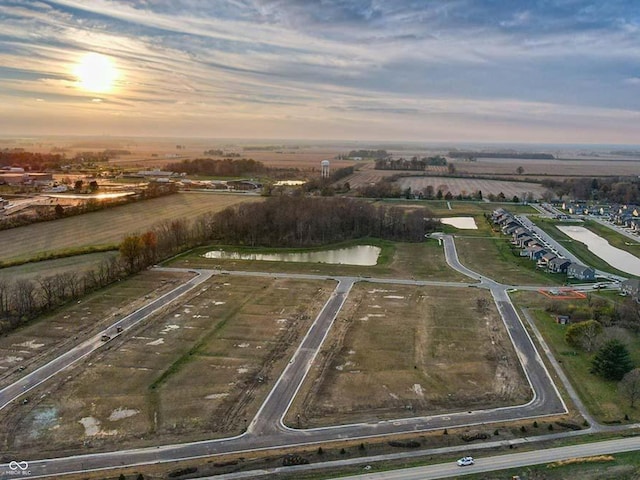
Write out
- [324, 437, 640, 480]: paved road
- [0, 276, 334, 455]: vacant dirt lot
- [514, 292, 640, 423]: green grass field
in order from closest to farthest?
[324, 437, 640, 480]: paved road → [0, 276, 334, 455]: vacant dirt lot → [514, 292, 640, 423]: green grass field

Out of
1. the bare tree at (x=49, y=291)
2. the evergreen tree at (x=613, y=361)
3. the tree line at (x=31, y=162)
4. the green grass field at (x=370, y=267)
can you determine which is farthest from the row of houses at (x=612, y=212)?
the tree line at (x=31, y=162)

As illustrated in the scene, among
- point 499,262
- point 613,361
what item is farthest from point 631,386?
point 499,262

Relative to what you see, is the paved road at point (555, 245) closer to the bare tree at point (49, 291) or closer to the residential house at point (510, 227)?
the residential house at point (510, 227)

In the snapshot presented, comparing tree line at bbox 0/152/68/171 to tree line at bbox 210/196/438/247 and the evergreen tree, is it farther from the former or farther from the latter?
the evergreen tree

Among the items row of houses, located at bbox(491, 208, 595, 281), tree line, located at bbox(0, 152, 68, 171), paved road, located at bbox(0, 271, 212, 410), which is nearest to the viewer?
paved road, located at bbox(0, 271, 212, 410)

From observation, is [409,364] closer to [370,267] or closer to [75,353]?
[75,353]

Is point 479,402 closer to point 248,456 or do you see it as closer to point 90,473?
point 248,456

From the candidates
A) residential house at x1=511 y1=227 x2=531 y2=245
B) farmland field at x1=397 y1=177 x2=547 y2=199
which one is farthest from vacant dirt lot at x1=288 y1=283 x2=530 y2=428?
farmland field at x1=397 y1=177 x2=547 y2=199
